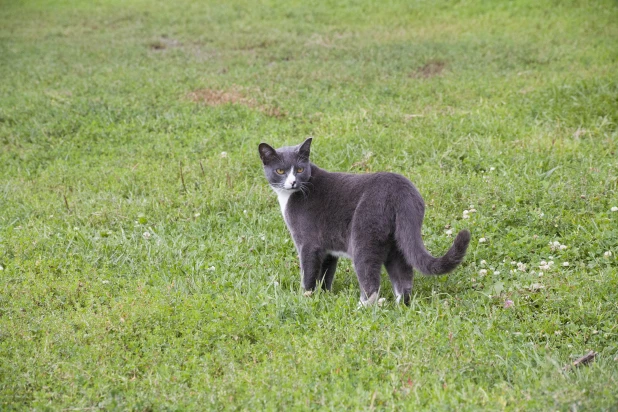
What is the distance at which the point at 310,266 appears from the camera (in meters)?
5.66

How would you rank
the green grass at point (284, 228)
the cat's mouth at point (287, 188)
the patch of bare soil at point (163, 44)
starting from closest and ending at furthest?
1. the green grass at point (284, 228)
2. the cat's mouth at point (287, 188)
3. the patch of bare soil at point (163, 44)

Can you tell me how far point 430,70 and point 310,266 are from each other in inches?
364

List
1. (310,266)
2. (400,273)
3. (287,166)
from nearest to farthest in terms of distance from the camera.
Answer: (400,273), (310,266), (287,166)

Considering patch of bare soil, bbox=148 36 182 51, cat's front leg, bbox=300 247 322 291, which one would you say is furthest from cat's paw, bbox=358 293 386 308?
patch of bare soil, bbox=148 36 182 51

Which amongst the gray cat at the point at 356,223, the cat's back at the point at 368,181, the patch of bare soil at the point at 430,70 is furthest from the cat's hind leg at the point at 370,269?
the patch of bare soil at the point at 430,70

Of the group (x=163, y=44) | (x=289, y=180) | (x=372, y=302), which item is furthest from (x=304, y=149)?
(x=163, y=44)

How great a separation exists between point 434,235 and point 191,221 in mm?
2786

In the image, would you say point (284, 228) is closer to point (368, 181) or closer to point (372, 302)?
point (368, 181)

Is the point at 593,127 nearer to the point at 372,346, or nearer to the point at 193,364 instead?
the point at 372,346

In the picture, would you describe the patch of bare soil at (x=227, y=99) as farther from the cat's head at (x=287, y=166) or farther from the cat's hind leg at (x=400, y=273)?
the cat's hind leg at (x=400, y=273)

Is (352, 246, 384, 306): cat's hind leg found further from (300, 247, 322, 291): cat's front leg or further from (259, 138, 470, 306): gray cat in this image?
(300, 247, 322, 291): cat's front leg

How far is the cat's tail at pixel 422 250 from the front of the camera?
4578 millimetres

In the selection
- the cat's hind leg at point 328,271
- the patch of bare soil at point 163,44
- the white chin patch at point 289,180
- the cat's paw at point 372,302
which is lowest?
the cat's hind leg at point 328,271

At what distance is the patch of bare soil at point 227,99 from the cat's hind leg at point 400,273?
234 inches
